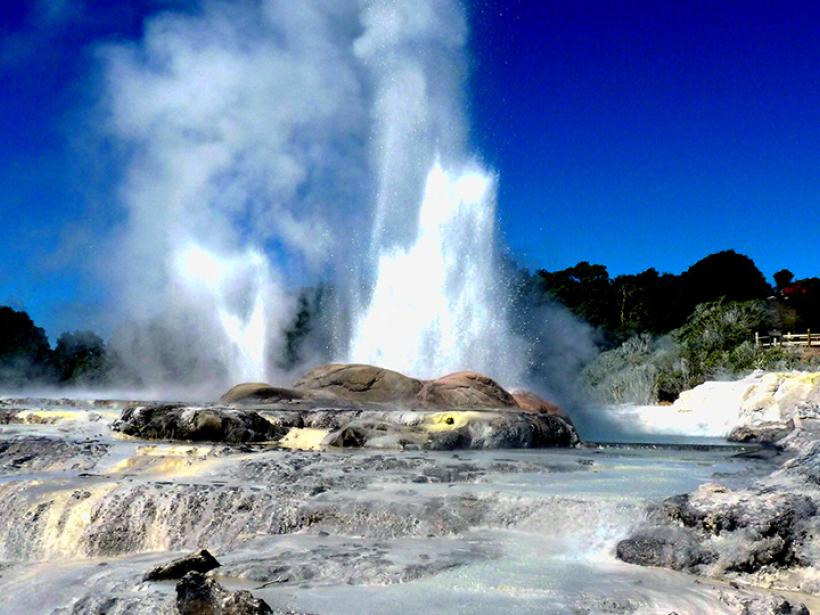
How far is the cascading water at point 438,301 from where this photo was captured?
60.9 ft

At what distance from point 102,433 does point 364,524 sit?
638cm

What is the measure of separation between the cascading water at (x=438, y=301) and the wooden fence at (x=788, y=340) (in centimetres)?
2015

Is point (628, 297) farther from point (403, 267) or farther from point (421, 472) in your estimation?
point (421, 472)

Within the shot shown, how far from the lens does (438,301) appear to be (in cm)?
1898

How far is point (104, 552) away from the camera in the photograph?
6984 millimetres

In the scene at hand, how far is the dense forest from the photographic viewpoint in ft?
93.0

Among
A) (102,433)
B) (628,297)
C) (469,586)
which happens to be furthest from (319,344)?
(628,297)

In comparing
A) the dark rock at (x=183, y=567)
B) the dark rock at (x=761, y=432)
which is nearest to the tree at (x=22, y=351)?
the dark rock at (x=761, y=432)

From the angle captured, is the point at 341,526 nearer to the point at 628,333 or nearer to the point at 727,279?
the point at 628,333

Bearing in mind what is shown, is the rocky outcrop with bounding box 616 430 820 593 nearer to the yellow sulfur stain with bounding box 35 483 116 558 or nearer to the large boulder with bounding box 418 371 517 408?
the yellow sulfur stain with bounding box 35 483 116 558

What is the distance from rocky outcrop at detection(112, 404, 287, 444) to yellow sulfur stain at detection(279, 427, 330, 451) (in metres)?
0.15

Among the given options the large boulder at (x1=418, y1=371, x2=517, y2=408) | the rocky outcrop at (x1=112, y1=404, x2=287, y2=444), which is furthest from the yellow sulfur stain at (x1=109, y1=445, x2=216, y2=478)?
the large boulder at (x1=418, y1=371, x2=517, y2=408)

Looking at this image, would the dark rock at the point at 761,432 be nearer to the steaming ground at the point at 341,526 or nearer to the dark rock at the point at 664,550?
the steaming ground at the point at 341,526

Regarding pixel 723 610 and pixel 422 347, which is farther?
pixel 422 347
